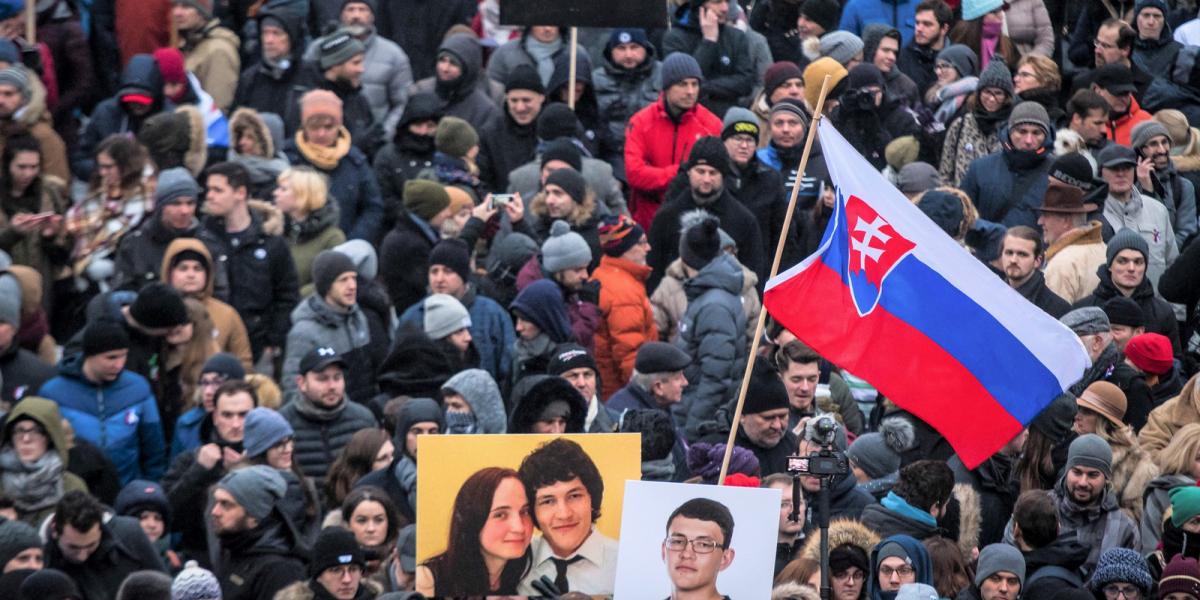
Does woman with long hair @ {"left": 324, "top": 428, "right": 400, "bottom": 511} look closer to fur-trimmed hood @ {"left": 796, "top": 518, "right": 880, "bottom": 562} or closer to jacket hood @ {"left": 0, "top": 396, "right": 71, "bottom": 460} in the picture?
jacket hood @ {"left": 0, "top": 396, "right": 71, "bottom": 460}

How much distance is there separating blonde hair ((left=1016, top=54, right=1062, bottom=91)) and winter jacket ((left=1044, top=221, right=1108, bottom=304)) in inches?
109

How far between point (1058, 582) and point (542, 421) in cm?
253

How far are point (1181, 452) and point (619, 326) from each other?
3.63 meters

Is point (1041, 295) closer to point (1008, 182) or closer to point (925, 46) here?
point (1008, 182)

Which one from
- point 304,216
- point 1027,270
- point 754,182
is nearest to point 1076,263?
point 1027,270

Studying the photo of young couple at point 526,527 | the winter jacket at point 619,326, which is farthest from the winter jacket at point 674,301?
the photo of young couple at point 526,527

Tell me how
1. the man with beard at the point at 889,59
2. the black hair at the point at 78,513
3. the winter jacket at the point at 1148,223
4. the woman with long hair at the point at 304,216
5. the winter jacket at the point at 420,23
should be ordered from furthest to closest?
the winter jacket at the point at 420,23 → the man with beard at the point at 889,59 → the winter jacket at the point at 1148,223 → the woman with long hair at the point at 304,216 → the black hair at the point at 78,513

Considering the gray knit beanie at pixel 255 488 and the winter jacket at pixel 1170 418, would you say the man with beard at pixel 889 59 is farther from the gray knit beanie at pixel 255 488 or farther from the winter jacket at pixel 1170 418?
the gray knit beanie at pixel 255 488

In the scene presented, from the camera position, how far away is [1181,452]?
38.4ft

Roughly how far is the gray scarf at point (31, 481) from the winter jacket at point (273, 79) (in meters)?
5.14

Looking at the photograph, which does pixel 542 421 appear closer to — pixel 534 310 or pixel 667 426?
pixel 667 426

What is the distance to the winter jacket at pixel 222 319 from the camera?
13836 millimetres

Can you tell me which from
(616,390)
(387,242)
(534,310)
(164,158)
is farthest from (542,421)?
(164,158)

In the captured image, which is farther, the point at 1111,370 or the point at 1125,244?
the point at 1125,244
